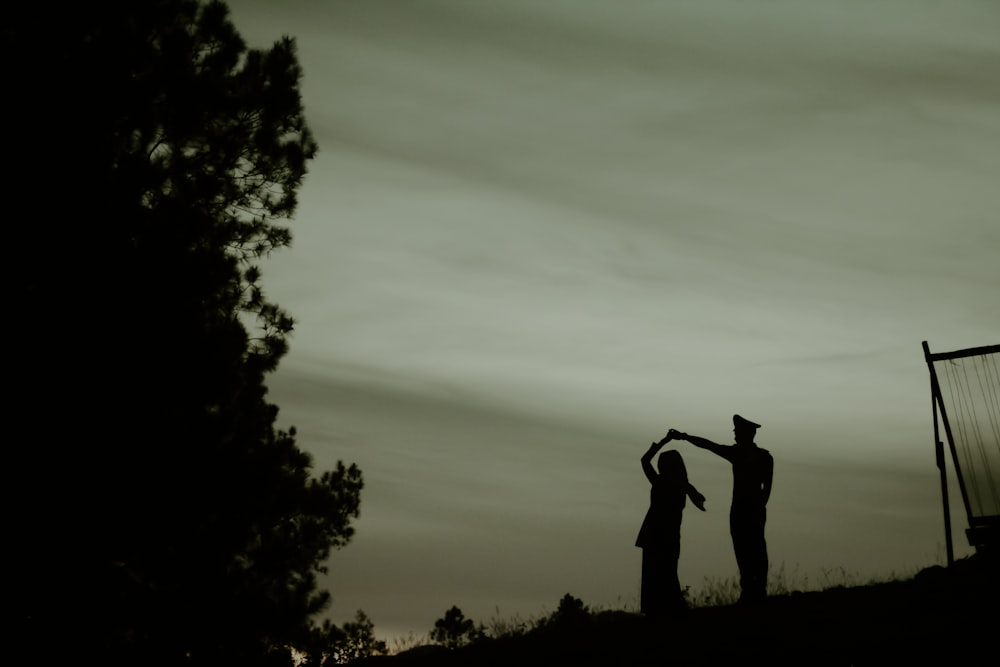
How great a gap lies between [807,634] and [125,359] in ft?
27.0

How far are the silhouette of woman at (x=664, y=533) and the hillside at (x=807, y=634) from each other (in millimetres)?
345

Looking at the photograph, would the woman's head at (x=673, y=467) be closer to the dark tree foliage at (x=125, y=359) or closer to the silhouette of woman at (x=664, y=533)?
the silhouette of woman at (x=664, y=533)

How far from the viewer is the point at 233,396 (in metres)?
13.1

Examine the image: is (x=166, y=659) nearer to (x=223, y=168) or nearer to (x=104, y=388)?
(x=104, y=388)

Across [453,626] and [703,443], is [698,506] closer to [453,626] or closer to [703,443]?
[703,443]

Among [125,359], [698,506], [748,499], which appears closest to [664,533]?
[698,506]

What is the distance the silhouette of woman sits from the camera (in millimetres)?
12688

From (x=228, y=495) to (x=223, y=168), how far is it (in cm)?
492

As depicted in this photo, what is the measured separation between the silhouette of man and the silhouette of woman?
490mm

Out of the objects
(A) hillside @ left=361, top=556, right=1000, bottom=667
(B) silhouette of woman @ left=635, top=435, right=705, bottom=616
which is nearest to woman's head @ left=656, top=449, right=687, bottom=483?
(B) silhouette of woman @ left=635, top=435, right=705, bottom=616

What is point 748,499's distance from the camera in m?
12.7

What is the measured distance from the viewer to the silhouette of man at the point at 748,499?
1266 cm

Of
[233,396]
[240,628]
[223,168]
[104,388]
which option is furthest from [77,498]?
[223,168]

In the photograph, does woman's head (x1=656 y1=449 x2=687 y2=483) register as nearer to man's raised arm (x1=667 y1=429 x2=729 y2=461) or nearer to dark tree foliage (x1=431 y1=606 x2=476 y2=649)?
man's raised arm (x1=667 y1=429 x2=729 y2=461)
